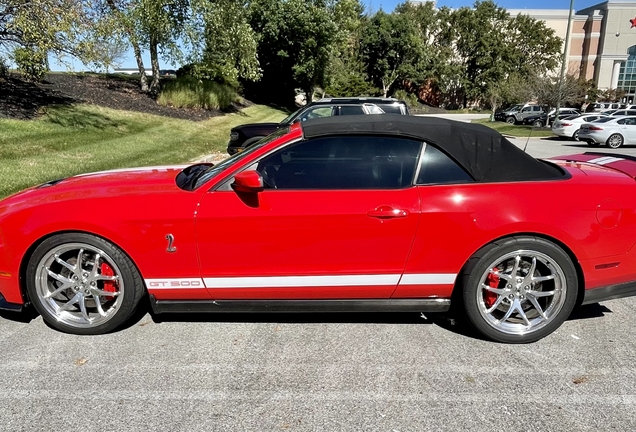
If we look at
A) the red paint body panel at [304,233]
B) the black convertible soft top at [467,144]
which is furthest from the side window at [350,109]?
the red paint body panel at [304,233]

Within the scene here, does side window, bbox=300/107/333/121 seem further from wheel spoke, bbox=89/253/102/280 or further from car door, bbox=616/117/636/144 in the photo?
car door, bbox=616/117/636/144

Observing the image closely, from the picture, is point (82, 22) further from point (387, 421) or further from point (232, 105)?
point (232, 105)

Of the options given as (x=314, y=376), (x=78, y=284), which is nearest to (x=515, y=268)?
(x=314, y=376)

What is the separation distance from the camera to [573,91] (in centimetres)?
2906

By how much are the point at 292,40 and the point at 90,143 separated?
80.0 feet

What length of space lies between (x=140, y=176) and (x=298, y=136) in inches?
56.5

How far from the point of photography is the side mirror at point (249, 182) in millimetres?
2992

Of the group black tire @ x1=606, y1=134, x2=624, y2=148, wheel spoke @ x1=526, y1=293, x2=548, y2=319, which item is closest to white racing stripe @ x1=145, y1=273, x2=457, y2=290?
wheel spoke @ x1=526, y1=293, x2=548, y2=319

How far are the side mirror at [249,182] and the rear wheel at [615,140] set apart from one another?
20.4 meters

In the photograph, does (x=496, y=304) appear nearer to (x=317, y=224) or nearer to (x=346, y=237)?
(x=346, y=237)

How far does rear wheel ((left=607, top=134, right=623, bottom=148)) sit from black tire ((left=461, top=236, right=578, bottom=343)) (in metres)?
19.1

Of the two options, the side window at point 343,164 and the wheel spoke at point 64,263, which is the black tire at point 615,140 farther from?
the wheel spoke at point 64,263

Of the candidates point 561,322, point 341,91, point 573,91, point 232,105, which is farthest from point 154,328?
point 341,91

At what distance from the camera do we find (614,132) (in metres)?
18.6
